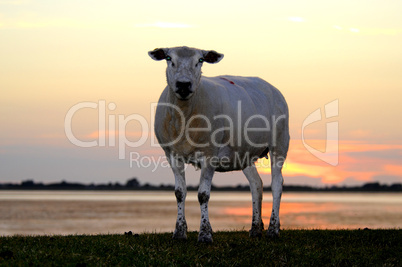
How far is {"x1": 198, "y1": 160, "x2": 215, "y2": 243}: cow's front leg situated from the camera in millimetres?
12531

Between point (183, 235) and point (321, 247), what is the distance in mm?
2988

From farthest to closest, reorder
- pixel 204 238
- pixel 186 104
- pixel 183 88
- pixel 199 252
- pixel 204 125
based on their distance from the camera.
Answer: pixel 204 125 → pixel 186 104 → pixel 204 238 → pixel 183 88 → pixel 199 252

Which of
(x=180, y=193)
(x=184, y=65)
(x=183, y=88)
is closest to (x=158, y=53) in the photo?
(x=184, y=65)

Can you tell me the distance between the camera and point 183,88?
1188 cm

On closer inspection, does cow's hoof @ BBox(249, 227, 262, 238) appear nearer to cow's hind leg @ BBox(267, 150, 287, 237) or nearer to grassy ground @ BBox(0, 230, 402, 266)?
cow's hind leg @ BBox(267, 150, 287, 237)

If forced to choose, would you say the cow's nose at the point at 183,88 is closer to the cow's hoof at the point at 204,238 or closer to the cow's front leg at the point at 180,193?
the cow's front leg at the point at 180,193

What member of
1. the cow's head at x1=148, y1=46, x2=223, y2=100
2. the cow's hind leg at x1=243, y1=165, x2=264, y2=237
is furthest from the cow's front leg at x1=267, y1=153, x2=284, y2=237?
the cow's head at x1=148, y1=46, x2=223, y2=100

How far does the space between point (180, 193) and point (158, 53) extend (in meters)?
3.11

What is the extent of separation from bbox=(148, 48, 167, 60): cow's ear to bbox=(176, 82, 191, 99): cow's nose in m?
1.18

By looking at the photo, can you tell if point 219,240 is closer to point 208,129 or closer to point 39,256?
point 208,129

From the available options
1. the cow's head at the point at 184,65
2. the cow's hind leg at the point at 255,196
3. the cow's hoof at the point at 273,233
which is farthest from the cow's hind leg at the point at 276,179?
the cow's head at the point at 184,65

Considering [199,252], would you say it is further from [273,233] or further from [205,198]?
[273,233]

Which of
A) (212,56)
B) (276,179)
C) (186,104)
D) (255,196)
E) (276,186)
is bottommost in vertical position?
(255,196)

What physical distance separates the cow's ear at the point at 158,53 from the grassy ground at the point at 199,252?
13.0 feet
